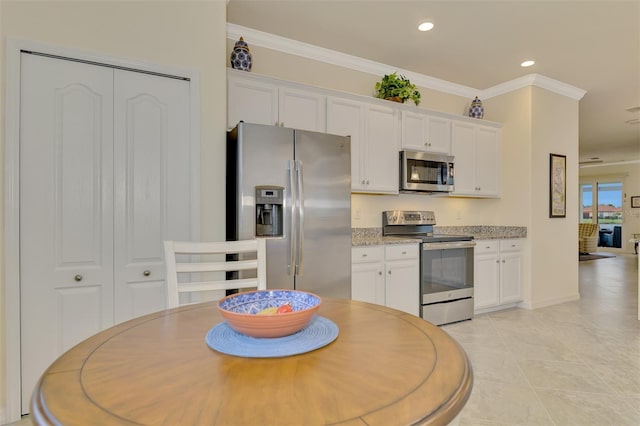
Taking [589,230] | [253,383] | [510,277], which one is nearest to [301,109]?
[253,383]

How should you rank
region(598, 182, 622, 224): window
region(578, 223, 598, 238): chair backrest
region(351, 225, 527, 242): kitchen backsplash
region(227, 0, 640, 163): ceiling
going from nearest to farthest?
region(227, 0, 640, 163): ceiling
region(351, 225, 527, 242): kitchen backsplash
region(578, 223, 598, 238): chair backrest
region(598, 182, 622, 224): window

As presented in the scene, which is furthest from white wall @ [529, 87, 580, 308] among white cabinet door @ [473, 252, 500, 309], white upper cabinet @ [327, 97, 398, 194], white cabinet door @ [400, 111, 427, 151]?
white upper cabinet @ [327, 97, 398, 194]

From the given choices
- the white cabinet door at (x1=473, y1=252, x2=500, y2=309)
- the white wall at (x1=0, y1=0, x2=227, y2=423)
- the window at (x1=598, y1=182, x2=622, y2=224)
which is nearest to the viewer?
the white wall at (x1=0, y1=0, x2=227, y2=423)

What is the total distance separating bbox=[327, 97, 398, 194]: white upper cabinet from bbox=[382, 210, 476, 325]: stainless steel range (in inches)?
19.9

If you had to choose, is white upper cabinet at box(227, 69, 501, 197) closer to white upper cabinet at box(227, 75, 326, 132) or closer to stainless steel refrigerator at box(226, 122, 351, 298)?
white upper cabinet at box(227, 75, 326, 132)

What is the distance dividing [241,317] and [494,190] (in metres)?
4.34

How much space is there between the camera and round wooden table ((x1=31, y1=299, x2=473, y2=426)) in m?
0.63

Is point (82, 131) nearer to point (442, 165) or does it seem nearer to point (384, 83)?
point (384, 83)

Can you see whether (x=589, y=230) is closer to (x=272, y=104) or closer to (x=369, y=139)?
(x=369, y=139)

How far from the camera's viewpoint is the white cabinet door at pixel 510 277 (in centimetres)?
419

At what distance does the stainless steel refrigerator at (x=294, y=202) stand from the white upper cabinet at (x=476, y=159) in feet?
6.36

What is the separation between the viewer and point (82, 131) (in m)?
2.10

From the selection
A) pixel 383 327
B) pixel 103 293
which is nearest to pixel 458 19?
pixel 383 327

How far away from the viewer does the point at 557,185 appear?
14.9ft
